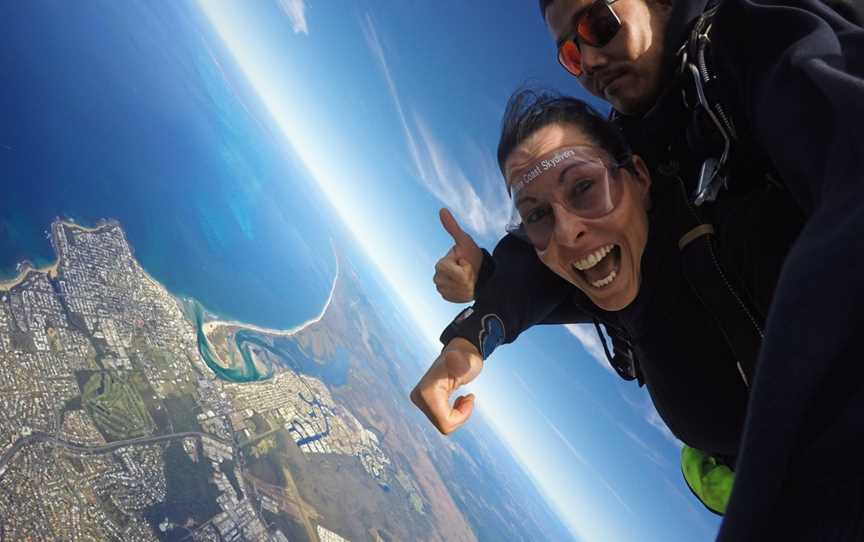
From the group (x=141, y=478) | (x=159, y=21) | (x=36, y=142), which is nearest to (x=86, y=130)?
(x=36, y=142)

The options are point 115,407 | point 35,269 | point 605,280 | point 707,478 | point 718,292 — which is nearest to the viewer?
point 718,292

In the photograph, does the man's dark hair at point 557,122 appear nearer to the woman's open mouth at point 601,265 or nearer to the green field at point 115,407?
the woman's open mouth at point 601,265

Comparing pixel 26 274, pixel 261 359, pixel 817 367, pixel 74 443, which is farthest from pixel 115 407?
pixel 817 367

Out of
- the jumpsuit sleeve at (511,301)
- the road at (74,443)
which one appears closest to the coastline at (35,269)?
the road at (74,443)

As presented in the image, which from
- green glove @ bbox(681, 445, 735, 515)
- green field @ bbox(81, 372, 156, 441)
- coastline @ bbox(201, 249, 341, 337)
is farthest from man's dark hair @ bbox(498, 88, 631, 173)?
coastline @ bbox(201, 249, 341, 337)

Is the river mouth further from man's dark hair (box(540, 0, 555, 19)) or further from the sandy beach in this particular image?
man's dark hair (box(540, 0, 555, 19))

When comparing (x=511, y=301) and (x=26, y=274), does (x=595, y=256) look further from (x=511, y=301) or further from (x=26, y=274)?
(x=26, y=274)
